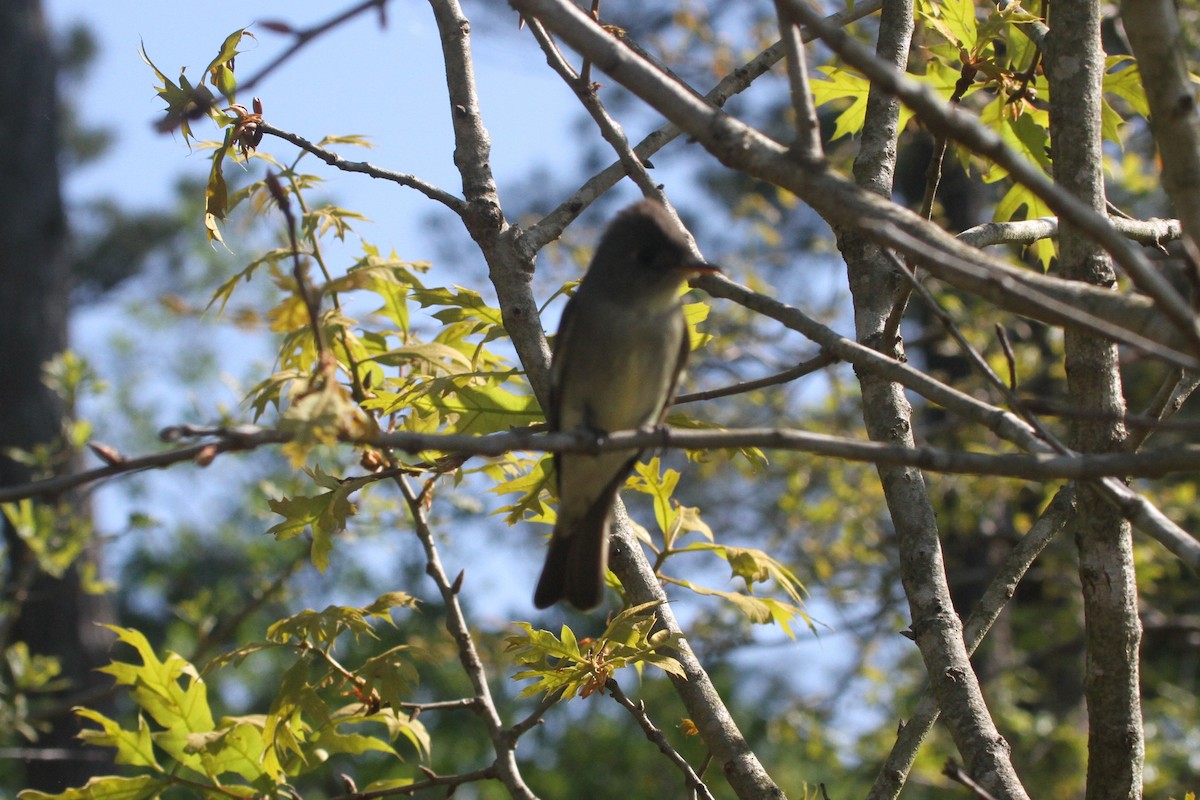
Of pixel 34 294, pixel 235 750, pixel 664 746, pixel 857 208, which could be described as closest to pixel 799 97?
pixel 857 208

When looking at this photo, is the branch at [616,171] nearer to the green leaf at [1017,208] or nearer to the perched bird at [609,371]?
the perched bird at [609,371]

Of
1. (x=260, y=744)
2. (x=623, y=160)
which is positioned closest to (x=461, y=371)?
(x=623, y=160)

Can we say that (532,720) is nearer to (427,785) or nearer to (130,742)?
(427,785)

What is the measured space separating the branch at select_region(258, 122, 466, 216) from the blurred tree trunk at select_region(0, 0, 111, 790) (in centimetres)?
753

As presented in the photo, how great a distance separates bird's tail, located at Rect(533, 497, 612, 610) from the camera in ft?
10.7

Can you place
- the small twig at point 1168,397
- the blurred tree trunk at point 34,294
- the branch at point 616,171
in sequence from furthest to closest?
the blurred tree trunk at point 34,294, the branch at point 616,171, the small twig at point 1168,397

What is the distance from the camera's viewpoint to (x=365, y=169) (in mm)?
3320

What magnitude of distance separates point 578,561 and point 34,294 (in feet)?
33.4

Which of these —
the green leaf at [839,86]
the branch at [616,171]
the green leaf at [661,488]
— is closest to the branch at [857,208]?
the branch at [616,171]

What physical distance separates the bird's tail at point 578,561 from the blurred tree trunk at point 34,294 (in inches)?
302

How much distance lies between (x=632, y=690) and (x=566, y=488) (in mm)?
6348

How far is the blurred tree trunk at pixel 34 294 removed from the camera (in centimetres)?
1031

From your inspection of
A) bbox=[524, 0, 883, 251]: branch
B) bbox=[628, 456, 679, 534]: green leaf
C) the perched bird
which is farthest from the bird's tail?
bbox=[524, 0, 883, 251]: branch

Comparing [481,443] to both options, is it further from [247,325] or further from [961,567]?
[961,567]
